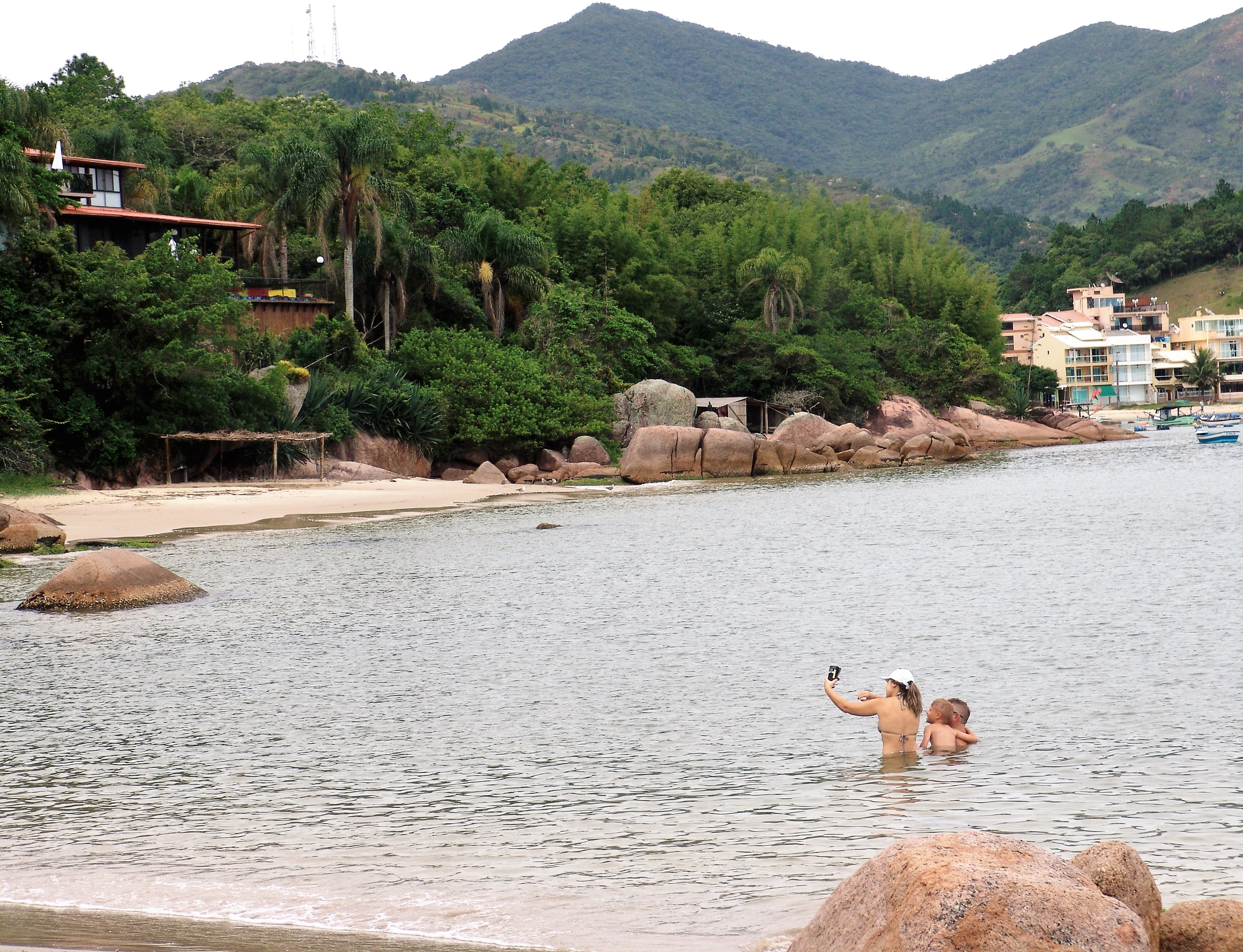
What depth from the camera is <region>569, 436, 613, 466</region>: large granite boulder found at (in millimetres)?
47500

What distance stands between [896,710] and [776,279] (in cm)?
5496

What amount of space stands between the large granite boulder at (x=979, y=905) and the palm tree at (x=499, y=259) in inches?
1907

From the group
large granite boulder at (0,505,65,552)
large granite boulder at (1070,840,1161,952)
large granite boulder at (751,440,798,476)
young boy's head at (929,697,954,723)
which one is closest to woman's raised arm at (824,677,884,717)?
young boy's head at (929,697,954,723)

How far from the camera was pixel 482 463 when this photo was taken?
4512cm

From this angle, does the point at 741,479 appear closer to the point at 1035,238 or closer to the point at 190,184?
the point at 190,184

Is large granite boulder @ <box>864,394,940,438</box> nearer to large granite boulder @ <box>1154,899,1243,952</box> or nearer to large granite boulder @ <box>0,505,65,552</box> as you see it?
large granite boulder @ <box>0,505,65,552</box>

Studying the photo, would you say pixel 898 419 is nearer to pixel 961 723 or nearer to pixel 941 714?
pixel 961 723

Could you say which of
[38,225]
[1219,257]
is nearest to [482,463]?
[38,225]

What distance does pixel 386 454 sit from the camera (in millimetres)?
42531

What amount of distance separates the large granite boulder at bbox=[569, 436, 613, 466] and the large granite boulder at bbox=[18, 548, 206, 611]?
99.9 feet

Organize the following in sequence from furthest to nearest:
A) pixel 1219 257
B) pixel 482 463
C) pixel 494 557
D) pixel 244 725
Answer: pixel 1219 257 → pixel 482 463 → pixel 494 557 → pixel 244 725

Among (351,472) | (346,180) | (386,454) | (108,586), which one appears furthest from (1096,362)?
(108,586)

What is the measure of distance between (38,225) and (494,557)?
18022 mm

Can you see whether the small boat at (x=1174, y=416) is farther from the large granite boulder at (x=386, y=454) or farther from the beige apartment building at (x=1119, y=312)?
the large granite boulder at (x=386, y=454)
